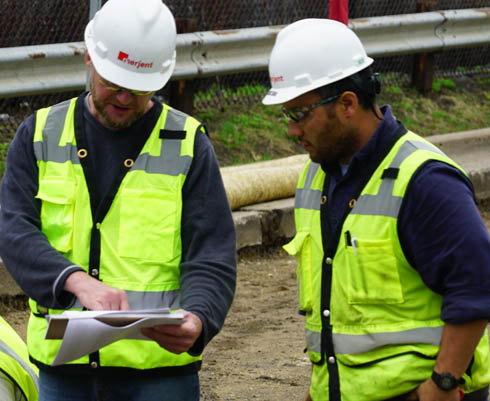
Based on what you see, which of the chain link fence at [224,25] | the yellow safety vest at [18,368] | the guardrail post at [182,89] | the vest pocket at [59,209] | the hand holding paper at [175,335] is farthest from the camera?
the guardrail post at [182,89]

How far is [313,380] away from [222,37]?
5.65 metres

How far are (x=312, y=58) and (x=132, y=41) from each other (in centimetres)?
57

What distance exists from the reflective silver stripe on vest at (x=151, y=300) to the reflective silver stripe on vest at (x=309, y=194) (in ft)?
1.65

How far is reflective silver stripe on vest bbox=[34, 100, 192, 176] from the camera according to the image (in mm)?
3102

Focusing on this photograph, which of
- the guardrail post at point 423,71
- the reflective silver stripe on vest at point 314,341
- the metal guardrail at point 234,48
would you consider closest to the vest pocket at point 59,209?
the reflective silver stripe on vest at point 314,341

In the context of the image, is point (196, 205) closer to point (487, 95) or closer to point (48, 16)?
point (48, 16)

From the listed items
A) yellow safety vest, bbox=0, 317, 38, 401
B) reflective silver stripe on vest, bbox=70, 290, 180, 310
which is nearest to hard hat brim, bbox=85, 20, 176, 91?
reflective silver stripe on vest, bbox=70, 290, 180, 310

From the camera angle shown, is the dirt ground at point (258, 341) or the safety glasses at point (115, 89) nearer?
the safety glasses at point (115, 89)

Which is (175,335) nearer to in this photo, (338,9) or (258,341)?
(338,9)

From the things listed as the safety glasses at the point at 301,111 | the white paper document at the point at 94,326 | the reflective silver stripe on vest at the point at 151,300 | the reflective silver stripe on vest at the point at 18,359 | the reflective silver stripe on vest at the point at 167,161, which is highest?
the safety glasses at the point at 301,111

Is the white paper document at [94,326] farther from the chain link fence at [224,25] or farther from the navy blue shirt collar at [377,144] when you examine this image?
the chain link fence at [224,25]

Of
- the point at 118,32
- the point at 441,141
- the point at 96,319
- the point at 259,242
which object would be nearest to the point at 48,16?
the point at 259,242

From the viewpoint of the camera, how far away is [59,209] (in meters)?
3.09

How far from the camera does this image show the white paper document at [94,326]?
2.68 m
